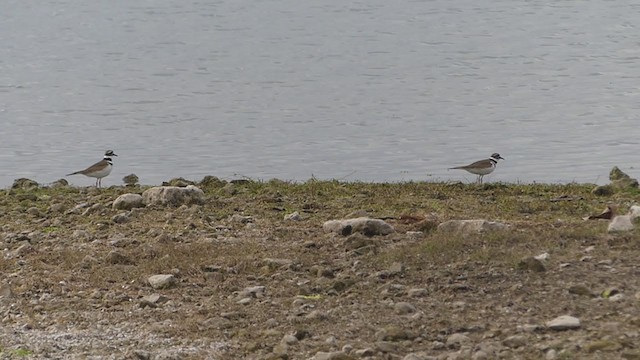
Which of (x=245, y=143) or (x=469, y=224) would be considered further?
(x=245, y=143)

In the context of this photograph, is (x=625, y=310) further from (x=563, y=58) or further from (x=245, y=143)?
(x=563, y=58)

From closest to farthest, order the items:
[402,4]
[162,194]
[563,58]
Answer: [162,194] < [563,58] < [402,4]

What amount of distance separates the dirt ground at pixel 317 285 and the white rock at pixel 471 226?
9 cm

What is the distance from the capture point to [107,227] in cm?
1401

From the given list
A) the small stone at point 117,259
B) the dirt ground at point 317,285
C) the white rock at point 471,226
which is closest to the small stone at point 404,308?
the dirt ground at point 317,285

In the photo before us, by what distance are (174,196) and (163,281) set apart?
3.72 metres

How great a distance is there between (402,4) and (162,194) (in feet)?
116

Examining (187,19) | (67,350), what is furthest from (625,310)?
(187,19)

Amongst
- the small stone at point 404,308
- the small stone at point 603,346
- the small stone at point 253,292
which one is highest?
the small stone at point 603,346

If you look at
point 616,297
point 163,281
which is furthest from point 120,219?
point 616,297

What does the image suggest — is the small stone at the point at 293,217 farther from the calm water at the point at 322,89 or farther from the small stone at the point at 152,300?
the calm water at the point at 322,89

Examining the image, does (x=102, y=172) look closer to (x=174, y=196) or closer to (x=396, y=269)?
(x=174, y=196)

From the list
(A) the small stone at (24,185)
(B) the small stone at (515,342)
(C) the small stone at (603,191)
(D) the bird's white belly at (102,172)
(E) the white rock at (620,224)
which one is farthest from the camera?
(D) the bird's white belly at (102,172)

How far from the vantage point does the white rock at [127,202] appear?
1495 centimetres
